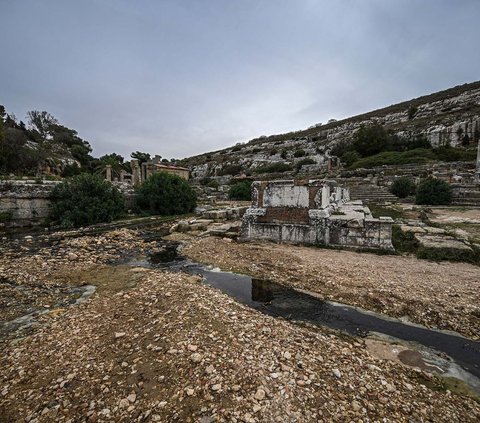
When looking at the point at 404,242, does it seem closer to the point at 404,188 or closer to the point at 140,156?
the point at 404,188

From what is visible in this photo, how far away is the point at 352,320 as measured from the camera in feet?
14.1

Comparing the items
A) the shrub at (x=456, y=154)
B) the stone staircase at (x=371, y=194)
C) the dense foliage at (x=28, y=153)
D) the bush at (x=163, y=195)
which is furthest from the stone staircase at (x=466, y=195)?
the dense foliage at (x=28, y=153)

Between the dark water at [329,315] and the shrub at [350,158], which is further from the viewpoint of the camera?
the shrub at [350,158]

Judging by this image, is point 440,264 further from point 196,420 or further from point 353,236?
point 196,420

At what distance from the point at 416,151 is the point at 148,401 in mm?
42958

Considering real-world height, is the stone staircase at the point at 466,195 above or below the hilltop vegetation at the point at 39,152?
below

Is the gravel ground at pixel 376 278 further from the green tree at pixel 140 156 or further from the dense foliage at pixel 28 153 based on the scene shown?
the green tree at pixel 140 156

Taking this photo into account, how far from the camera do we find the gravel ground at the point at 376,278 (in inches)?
173

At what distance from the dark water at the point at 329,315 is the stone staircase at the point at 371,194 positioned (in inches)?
679

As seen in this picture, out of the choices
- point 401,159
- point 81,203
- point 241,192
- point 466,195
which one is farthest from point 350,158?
point 81,203

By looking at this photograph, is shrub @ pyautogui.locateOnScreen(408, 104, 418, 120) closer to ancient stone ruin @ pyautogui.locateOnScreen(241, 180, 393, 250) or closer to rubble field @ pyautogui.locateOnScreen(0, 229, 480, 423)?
ancient stone ruin @ pyautogui.locateOnScreen(241, 180, 393, 250)

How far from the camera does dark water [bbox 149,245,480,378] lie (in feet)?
11.7

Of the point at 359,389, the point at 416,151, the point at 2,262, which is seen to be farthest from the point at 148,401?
the point at 416,151

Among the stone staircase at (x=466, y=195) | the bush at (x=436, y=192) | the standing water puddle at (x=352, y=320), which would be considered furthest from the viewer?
the stone staircase at (x=466, y=195)
